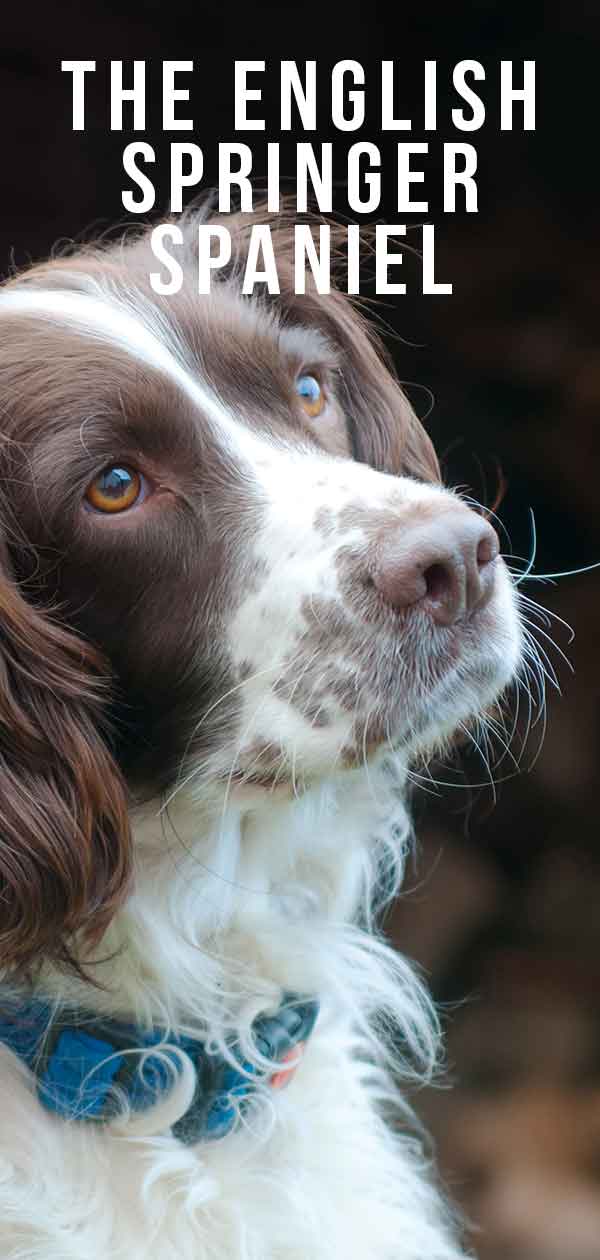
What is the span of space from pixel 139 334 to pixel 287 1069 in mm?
981

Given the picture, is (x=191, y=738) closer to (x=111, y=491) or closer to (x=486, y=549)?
(x=111, y=491)

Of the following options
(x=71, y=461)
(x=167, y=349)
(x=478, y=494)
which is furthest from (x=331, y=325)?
(x=478, y=494)

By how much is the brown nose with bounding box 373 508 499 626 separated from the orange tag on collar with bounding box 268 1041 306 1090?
636 mm

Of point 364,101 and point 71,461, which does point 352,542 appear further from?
point 364,101

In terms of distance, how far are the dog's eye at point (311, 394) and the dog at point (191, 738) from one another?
86 mm

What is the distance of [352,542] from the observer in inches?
71.3

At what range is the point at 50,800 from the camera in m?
1.83

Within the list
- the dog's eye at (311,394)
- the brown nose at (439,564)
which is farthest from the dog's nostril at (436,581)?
the dog's eye at (311,394)

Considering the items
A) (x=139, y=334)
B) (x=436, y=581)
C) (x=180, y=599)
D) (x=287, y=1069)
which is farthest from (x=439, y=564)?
(x=287, y=1069)

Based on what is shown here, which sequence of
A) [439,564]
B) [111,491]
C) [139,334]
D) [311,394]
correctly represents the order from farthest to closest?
[311,394] < [139,334] < [111,491] < [439,564]

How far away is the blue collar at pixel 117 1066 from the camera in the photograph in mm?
1886

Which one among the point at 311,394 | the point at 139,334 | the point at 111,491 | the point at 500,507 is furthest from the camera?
the point at 500,507

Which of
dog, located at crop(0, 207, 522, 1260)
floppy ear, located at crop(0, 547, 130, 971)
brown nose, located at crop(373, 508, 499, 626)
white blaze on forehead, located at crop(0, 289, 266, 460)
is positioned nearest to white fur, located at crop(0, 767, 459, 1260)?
dog, located at crop(0, 207, 522, 1260)

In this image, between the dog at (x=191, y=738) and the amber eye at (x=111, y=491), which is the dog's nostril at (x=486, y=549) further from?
the amber eye at (x=111, y=491)
